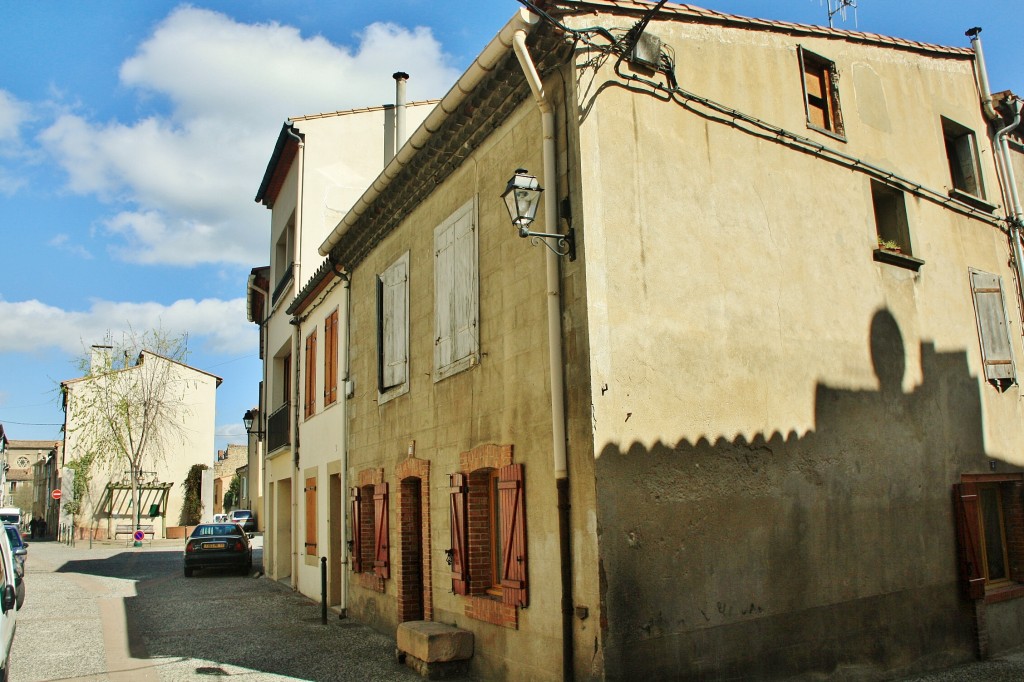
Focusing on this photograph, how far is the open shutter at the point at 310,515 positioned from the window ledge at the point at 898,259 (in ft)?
34.1

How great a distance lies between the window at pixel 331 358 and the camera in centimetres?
1389

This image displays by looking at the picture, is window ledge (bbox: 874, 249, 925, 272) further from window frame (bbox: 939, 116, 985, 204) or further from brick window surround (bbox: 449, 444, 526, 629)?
brick window surround (bbox: 449, 444, 526, 629)

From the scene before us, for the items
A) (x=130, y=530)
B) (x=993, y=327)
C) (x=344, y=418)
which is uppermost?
(x=993, y=327)

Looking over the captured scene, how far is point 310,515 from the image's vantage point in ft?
50.9

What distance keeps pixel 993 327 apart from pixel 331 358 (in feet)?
32.5

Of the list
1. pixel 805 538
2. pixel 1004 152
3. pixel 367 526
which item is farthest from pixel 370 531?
pixel 1004 152

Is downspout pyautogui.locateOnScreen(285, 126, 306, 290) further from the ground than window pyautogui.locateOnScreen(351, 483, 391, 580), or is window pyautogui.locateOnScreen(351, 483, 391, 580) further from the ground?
downspout pyautogui.locateOnScreen(285, 126, 306, 290)

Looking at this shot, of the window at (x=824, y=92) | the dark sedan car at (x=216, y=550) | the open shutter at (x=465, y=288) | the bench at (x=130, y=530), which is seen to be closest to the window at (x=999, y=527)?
the window at (x=824, y=92)

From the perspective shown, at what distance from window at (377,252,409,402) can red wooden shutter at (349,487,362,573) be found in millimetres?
1878

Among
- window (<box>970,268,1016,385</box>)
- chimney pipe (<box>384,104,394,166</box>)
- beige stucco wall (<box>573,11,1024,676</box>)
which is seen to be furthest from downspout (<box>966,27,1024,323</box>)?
chimney pipe (<box>384,104,394,166</box>)

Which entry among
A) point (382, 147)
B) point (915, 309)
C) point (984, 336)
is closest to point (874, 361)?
point (915, 309)

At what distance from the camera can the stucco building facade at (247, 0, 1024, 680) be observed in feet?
21.3

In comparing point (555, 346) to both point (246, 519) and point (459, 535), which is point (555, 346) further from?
point (246, 519)

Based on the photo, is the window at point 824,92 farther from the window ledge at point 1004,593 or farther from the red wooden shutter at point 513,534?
the window ledge at point 1004,593
